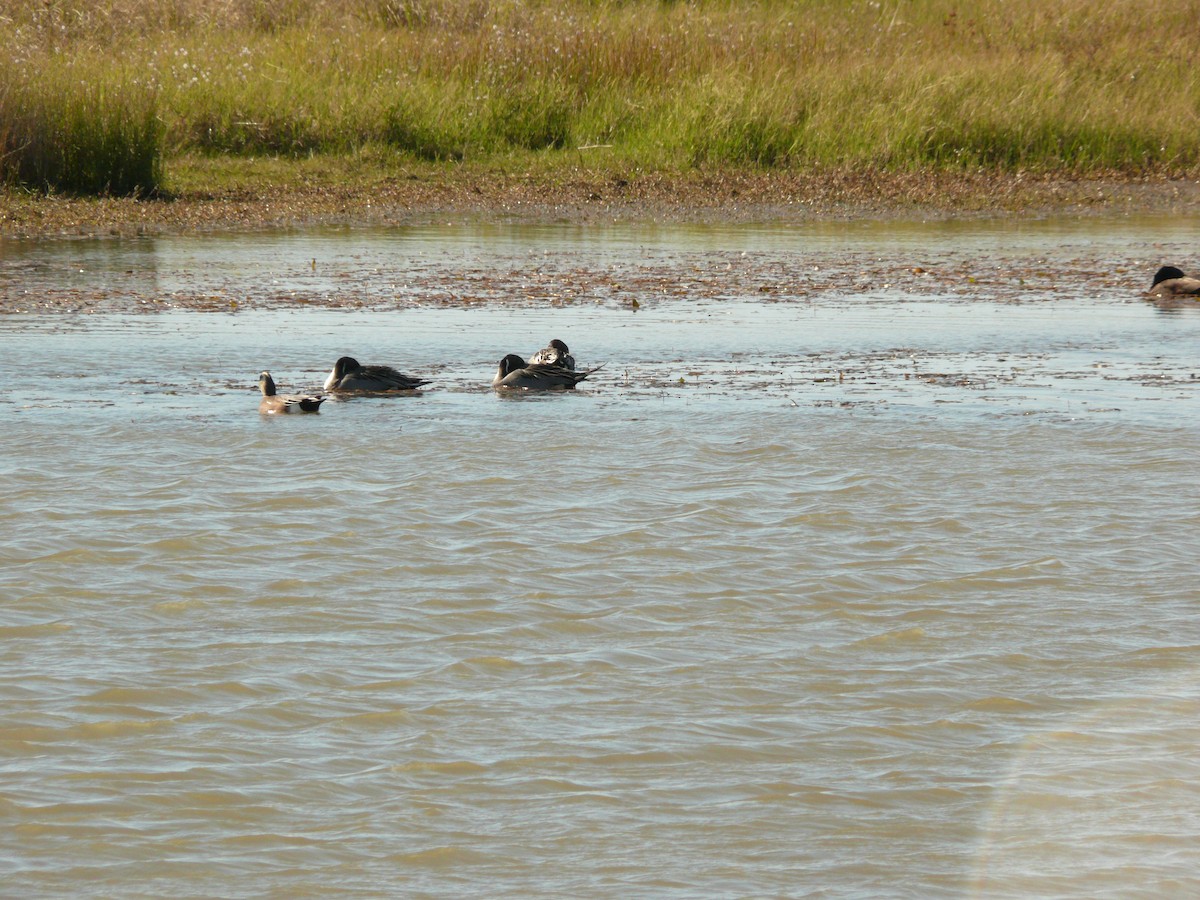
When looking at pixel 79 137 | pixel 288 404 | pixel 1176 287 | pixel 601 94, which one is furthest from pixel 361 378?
pixel 601 94

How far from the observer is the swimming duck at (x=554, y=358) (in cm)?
927

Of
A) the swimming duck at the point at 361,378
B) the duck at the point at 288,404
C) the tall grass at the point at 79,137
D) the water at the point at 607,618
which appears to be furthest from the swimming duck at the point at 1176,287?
the tall grass at the point at 79,137

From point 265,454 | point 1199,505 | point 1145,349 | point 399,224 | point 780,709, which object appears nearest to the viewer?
point 780,709

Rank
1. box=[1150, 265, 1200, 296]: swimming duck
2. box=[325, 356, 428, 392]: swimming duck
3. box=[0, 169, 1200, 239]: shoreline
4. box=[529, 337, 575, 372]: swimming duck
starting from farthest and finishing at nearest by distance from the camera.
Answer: box=[0, 169, 1200, 239]: shoreline
box=[1150, 265, 1200, 296]: swimming duck
box=[529, 337, 575, 372]: swimming duck
box=[325, 356, 428, 392]: swimming duck

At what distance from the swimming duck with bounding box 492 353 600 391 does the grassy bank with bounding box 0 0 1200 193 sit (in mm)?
10106

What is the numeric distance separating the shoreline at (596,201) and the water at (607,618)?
6434 mm

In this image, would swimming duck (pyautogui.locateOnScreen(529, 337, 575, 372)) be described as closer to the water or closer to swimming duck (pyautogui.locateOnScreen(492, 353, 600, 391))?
swimming duck (pyautogui.locateOnScreen(492, 353, 600, 391))

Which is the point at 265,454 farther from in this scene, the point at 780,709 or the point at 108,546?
the point at 780,709

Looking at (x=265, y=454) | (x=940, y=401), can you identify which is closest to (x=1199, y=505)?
(x=940, y=401)

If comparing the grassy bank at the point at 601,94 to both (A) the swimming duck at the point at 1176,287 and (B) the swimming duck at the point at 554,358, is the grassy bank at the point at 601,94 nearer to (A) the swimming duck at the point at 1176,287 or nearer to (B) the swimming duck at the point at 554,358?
(A) the swimming duck at the point at 1176,287

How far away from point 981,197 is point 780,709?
16.0 metres

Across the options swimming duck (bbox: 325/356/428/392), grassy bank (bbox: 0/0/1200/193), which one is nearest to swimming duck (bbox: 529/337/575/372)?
swimming duck (bbox: 325/356/428/392)

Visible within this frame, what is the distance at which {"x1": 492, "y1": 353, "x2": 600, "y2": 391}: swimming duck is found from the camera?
915cm

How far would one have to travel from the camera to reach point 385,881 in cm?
371
